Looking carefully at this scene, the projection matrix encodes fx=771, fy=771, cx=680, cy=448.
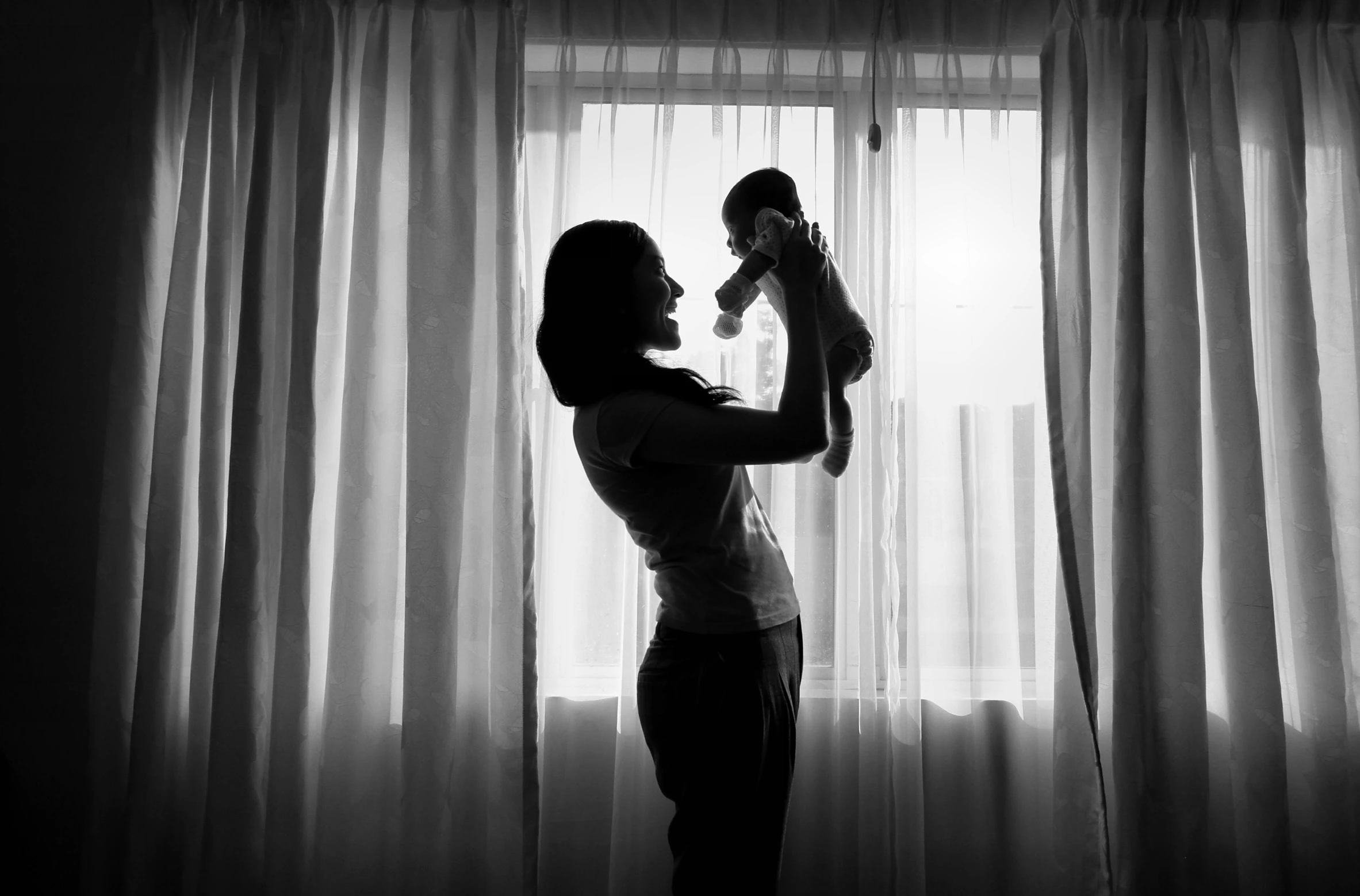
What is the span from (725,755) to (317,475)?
118 centimetres

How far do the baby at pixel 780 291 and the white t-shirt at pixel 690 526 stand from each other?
21 cm

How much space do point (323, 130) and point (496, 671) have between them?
4.06 ft

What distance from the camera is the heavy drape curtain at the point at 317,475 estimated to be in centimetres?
161

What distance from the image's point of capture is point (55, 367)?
5.65 feet

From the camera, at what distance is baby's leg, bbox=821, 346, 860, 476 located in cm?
117

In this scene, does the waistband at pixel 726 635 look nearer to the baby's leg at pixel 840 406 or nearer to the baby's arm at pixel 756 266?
the baby's leg at pixel 840 406

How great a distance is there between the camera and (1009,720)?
1.71 m

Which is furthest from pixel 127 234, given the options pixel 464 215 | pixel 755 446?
pixel 755 446

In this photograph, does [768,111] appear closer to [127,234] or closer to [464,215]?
[464,215]

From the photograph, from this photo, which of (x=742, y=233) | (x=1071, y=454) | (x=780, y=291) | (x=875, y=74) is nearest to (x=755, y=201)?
(x=742, y=233)

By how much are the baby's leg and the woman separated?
172 millimetres

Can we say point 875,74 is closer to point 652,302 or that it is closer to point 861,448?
point 861,448

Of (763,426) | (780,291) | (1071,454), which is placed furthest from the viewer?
(1071,454)

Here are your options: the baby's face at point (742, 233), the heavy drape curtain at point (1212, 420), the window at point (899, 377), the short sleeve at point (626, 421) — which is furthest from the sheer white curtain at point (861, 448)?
the short sleeve at point (626, 421)
